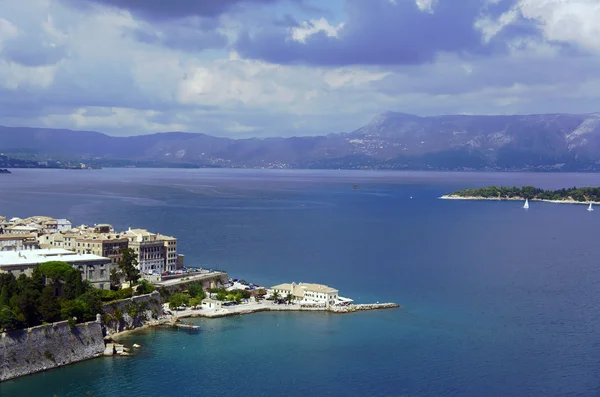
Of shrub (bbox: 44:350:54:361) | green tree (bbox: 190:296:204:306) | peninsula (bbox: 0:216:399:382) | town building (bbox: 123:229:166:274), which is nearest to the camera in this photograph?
shrub (bbox: 44:350:54:361)

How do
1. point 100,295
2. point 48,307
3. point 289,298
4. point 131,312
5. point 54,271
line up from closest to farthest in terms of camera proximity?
point 48,307 → point 54,271 → point 131,312 → point 100,295 → point 289,298

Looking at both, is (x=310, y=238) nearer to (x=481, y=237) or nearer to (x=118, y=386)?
(x=481, y=237)

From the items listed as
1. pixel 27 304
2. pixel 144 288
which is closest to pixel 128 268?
pixel 144 288

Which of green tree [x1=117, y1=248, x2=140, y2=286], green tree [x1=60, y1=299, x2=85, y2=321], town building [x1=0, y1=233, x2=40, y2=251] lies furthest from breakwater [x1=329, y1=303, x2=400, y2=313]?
town building [x1=0, y1=233, x2=40, y2=251]

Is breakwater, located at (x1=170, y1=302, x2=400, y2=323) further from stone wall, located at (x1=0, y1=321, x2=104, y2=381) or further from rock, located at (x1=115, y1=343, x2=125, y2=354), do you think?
stone wall, located at (x1=0, y1=321, x2=104, y2=381)

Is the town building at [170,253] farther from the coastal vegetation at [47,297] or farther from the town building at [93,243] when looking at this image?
the coastal vegetation at [47,297]

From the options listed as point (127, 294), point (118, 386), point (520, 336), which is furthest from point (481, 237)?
point (118, 386)

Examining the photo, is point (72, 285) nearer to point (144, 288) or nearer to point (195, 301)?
point (144, 288)
